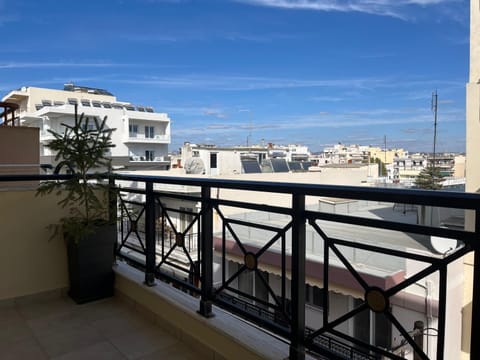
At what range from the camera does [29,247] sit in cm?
281

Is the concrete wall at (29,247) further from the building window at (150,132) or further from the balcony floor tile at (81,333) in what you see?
the building window at (150,132)

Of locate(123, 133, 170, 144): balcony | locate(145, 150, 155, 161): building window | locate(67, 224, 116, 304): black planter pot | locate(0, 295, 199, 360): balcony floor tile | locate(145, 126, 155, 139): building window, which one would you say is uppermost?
locate(145, 126, 155, 139): building window

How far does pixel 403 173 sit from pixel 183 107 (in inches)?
959

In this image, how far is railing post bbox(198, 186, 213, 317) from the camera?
6.57ft

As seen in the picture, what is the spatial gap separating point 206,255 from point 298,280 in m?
0.72

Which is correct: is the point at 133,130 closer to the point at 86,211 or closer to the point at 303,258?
the point at 86,211

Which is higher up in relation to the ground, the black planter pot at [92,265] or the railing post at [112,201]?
the railing post at [112,201]

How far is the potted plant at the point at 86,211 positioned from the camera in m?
2.71

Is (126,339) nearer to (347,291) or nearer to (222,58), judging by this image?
(347,291)

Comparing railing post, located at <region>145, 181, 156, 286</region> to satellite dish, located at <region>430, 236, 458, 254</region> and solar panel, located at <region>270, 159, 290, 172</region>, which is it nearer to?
satellite dish, located at <region>430, 236, 458, 254</region>

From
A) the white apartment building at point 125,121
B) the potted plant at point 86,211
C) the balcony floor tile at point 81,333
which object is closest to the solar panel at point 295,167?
the white apartment building at point 125,121

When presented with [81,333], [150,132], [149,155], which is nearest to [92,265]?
[81,333]

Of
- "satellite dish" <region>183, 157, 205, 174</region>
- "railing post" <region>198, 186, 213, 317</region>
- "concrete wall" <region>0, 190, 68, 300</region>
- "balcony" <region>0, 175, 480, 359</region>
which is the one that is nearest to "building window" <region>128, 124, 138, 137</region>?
"satellite dish" <region>183, 157, 205, 174</region>

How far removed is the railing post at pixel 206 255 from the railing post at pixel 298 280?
62 centimetres
